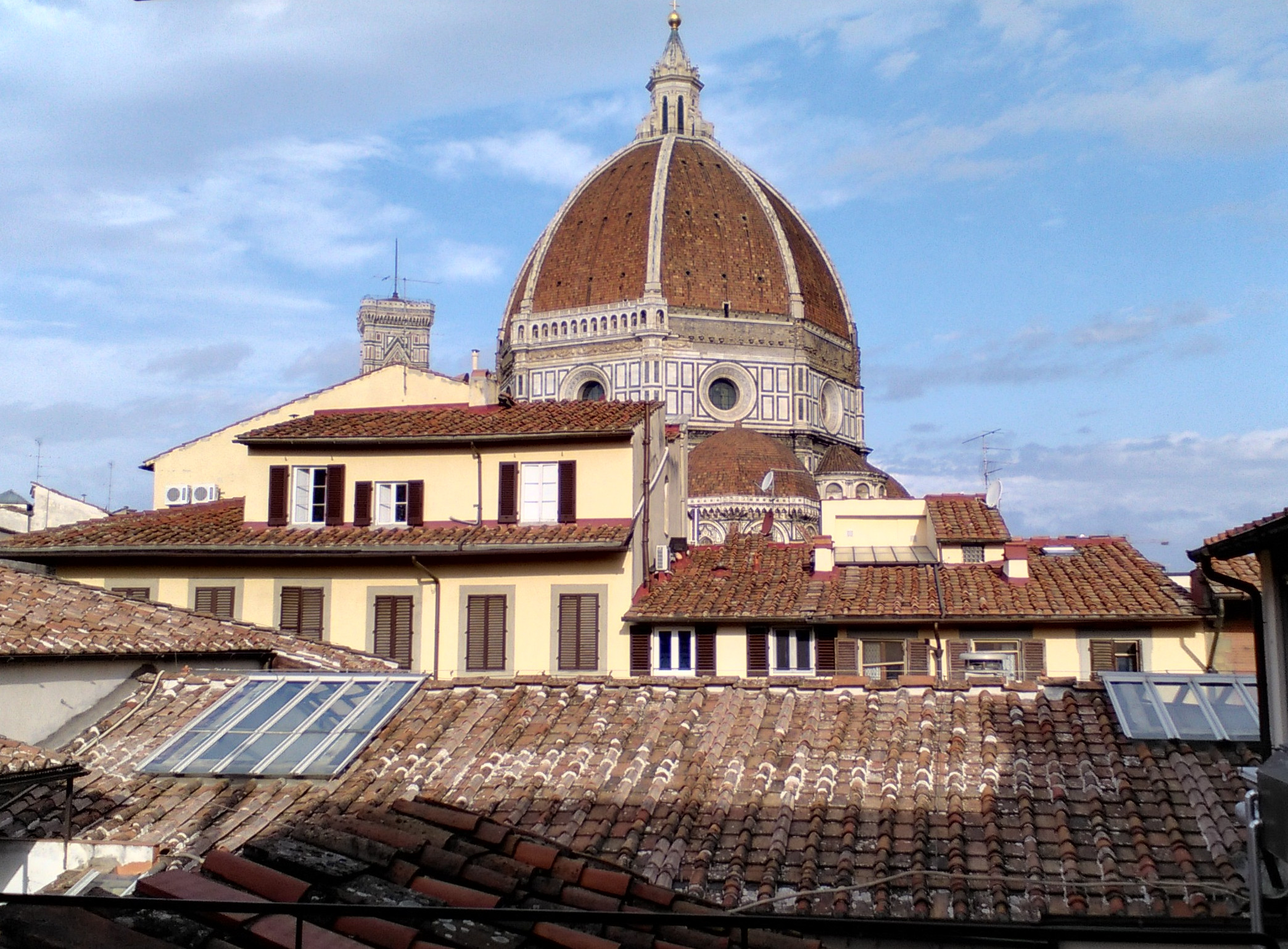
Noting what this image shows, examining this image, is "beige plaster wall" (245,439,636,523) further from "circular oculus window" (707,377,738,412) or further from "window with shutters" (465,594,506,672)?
"circular oculus window" (707,377,738,412)

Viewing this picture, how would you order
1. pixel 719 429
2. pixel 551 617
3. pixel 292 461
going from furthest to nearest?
pixel 719 429
pixel 292 461
pixel 551 617

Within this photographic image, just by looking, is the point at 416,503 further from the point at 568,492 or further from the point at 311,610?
the point at 568,492

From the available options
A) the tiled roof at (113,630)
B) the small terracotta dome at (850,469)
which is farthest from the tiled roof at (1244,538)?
the small terracotta dome at (850,469)

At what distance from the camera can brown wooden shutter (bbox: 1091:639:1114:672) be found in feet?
73.3

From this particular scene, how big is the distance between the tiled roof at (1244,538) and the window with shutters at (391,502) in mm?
16394

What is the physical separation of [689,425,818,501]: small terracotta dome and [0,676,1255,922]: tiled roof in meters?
54.4

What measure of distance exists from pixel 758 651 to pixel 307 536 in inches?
326

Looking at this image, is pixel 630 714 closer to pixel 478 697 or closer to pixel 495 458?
pixel 478 697

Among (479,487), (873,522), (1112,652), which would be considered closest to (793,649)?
(1112,652)

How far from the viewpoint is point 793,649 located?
2303 cm

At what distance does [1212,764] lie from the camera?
10.6m

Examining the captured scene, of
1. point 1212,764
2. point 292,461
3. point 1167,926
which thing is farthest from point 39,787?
point 292,461

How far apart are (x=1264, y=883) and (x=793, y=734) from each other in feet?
14.8

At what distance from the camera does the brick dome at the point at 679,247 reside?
285 feet
